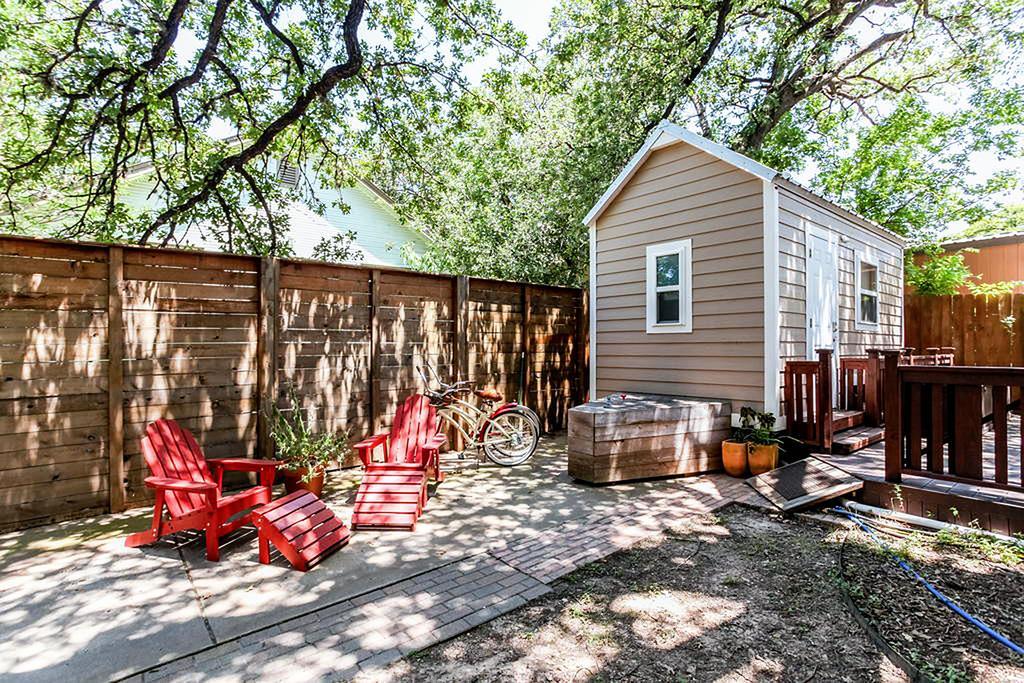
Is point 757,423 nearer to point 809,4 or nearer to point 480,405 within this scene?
point 480,405

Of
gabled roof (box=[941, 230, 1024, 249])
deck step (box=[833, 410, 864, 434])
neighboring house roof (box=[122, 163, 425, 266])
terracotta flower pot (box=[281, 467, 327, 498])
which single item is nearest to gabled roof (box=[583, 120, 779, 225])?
deck step (box=[833, 410, 864, 434])

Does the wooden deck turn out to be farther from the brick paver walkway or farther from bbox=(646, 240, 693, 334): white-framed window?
bbox=(646, 240, 693, 334): white-framed window

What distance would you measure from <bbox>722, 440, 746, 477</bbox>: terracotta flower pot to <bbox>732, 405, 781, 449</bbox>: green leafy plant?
9 cm

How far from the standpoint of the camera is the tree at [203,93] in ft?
19.6

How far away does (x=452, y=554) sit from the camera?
129 inches

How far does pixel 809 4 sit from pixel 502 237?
7464mm

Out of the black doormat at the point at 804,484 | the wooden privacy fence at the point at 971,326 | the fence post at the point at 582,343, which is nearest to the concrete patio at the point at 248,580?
the black doormat at the point at 804,484

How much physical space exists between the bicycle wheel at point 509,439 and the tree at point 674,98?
5.14m

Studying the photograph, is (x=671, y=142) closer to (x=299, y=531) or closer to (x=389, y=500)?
(x=389, y=500)

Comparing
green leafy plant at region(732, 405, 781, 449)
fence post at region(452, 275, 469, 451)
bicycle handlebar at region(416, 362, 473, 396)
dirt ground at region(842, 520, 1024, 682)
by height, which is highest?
fence post at region(452, 275, 469, 451)

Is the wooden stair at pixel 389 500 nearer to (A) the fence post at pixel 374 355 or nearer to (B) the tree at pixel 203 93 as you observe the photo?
(A) the fence post at pixel 374 355

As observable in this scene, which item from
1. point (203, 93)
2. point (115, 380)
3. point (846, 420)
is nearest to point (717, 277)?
point (846, 420)

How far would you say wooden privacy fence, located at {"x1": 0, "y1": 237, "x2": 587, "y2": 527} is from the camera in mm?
3656

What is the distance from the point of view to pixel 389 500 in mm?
3854
